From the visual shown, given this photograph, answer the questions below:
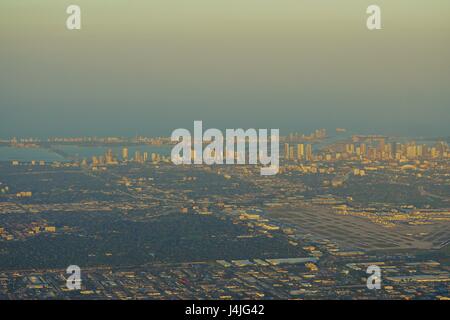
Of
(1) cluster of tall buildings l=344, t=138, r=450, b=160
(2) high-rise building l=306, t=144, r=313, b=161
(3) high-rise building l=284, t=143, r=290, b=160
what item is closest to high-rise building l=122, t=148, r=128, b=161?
(3) high-rise building l=284, t=143, r=290, b=160

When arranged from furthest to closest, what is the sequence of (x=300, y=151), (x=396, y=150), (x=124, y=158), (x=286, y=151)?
(x=396, y=150) → (x=300, y=151) → (x=124, y=158) → (x=286, y=151)

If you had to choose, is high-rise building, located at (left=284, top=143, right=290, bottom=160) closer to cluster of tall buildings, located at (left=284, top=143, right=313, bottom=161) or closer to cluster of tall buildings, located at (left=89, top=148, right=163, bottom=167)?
cluster of tall buildings, located at (left=284, top=143, right=313, bottom=161)

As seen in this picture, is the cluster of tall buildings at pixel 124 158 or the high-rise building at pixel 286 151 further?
the high-rise building at pixel 286 151

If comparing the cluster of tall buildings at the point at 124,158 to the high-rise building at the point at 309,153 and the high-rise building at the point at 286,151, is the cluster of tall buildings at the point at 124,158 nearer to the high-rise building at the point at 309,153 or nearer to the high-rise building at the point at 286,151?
the high-rise building at the point at 286,151

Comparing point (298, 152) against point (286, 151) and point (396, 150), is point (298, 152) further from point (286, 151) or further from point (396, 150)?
point (396, 150)

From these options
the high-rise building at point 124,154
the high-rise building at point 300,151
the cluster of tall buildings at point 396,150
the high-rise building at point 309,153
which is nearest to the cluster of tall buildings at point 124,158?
the high-rise building at point 124,154

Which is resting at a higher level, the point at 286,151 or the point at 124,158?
the point at 286,151
